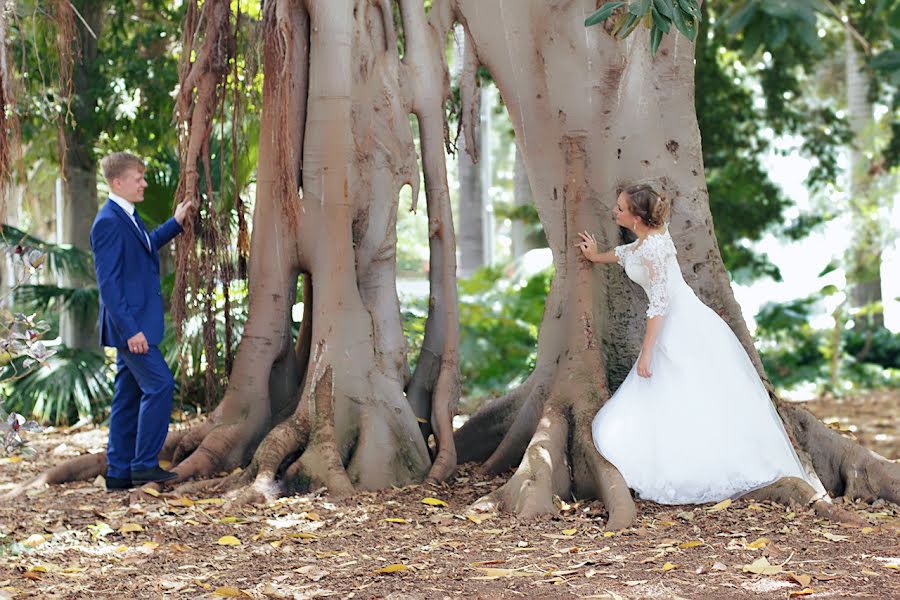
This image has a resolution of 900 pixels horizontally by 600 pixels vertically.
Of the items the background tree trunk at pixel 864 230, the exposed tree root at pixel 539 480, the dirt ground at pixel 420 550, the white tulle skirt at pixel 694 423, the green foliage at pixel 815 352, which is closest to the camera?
the dirt ground at pixel 420 550

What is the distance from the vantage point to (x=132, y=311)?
6301 millimetres

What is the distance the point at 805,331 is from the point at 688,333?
382 inches

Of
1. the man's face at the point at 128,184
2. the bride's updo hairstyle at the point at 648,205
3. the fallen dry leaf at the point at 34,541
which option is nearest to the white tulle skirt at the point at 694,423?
the bride's updo hairstyle at the point at 648,205

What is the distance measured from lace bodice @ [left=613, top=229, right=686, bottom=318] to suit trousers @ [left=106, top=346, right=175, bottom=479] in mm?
2774

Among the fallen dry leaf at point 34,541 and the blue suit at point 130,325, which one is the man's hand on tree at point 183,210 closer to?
the blue suit at point 130,325

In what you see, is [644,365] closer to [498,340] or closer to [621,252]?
[621,252]

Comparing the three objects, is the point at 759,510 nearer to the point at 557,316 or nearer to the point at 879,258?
the point at 557,316

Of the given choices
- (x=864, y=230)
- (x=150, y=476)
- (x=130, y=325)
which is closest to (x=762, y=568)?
(x=150, y=476)

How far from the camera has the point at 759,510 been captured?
18.1ft

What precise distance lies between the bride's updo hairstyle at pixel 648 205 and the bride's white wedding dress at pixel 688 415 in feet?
0.29

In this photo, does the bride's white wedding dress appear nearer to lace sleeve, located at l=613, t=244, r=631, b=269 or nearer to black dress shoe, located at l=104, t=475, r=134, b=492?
lace sleeve, located at l=613, t=244, r=631, b=269

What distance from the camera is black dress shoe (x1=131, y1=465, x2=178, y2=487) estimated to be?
6.39m

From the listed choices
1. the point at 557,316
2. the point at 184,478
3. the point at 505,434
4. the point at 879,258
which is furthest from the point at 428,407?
the point at 879,258

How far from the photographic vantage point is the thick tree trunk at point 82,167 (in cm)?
995
